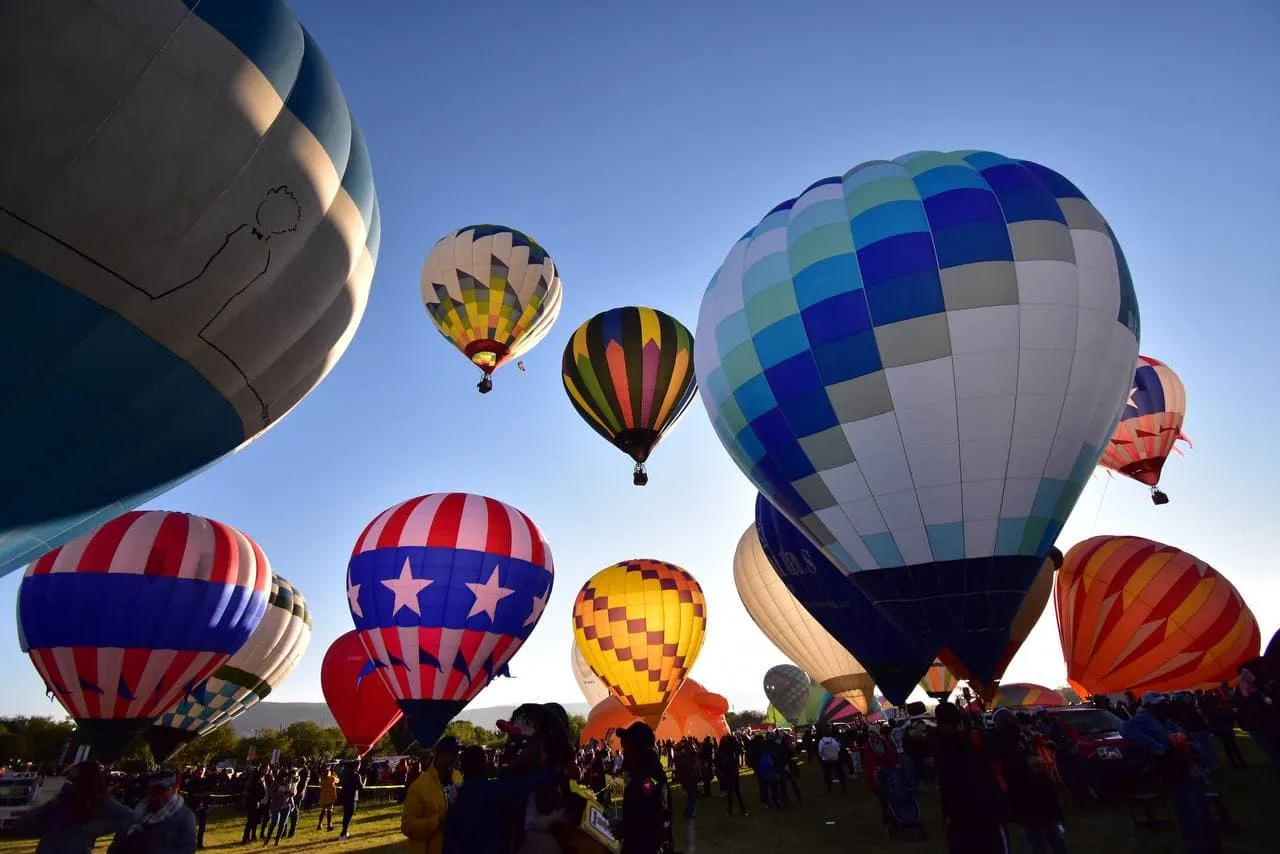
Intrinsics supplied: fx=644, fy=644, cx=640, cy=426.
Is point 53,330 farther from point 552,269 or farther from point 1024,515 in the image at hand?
point 552,269

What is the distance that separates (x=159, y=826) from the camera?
306 cm

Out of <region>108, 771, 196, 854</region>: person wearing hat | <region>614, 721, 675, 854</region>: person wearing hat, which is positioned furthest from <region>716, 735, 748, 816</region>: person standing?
<region>108, 771, 196, 854</region>: person wearing hat

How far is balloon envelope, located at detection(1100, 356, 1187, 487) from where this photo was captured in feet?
70.6

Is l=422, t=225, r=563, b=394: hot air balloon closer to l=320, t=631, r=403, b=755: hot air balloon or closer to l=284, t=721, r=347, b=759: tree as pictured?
l=320, t=631, r=403, b=755: hot air balloon

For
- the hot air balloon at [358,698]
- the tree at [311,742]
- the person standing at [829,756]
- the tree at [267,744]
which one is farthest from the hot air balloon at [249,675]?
the tree at [311,742]

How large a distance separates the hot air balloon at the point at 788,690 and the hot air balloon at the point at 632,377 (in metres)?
41.3

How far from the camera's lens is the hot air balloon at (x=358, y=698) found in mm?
22391

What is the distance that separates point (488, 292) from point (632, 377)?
604 cm

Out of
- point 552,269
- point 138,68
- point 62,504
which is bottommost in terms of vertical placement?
point 62,504

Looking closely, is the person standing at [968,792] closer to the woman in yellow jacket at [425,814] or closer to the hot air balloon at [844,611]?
the woman in yellow jacket at [425,814]

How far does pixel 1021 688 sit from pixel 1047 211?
3787 cm

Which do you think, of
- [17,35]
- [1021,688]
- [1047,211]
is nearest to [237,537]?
[17,35]

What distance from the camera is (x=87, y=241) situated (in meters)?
3.87

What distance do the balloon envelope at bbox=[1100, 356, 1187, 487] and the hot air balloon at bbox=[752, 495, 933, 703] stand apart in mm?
14840
